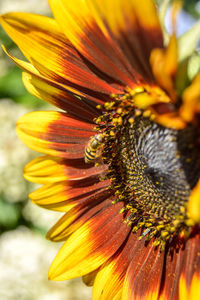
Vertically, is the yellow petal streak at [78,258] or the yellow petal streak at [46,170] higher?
the yellow petal streak at [46,170]

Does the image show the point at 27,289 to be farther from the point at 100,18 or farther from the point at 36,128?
the point at 100,18

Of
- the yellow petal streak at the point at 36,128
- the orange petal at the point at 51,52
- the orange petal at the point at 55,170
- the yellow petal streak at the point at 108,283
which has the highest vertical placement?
the orange petal at the point at 51,52

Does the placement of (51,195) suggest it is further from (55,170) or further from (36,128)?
(36,128)

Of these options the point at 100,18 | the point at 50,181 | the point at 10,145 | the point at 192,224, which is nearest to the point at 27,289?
the point at 10,145

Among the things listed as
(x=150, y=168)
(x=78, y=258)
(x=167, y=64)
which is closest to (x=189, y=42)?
(x=167, y=64)

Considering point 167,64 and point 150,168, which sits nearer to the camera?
point 167,64

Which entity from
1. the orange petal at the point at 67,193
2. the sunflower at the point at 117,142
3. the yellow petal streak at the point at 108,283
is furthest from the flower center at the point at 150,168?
the yellow petal streak at the point at 108,283

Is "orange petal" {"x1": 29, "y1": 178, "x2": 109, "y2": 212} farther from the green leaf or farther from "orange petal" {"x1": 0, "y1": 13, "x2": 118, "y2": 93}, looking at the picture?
the green leaf

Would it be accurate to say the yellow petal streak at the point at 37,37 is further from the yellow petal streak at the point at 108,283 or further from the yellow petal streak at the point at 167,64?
the yellow petal streak at the point at 108,283
